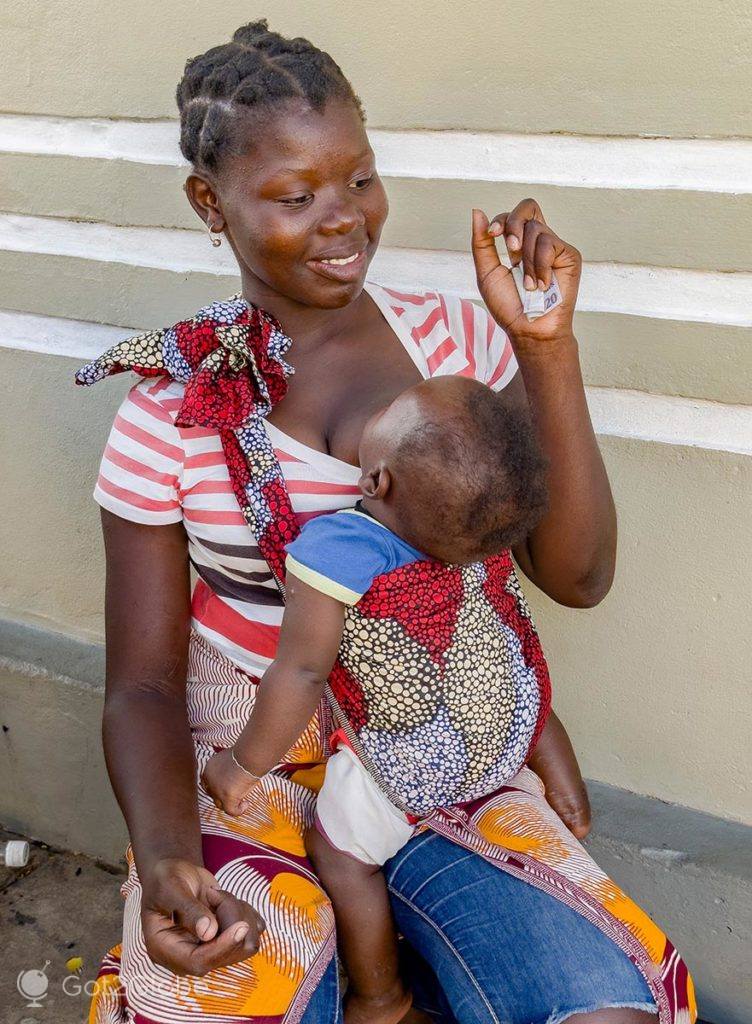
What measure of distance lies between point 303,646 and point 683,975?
791mm

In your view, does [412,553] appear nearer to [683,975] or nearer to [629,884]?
[683,975]

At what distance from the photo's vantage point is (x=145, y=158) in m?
2.40

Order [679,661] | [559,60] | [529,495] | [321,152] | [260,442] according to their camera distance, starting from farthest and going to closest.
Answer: [679,661], [559,60], [260,442], [321,152], [529,495]

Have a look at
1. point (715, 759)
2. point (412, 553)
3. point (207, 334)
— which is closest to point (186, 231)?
point (207, 334)

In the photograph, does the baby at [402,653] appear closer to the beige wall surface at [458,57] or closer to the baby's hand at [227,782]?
the baby's hand at [227,782]

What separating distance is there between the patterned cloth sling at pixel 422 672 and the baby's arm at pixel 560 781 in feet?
0.43

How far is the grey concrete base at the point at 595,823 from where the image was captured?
85.9 inches

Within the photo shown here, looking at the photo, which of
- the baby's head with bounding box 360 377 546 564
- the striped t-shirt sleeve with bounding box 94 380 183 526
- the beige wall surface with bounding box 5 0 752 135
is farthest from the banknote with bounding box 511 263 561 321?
the striped t-shirt sleeve with bounding box 94 380 183 526

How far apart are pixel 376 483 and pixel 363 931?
0.76 meters

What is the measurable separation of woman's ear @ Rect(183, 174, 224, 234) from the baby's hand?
2.82 ft

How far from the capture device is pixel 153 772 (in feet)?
5.90

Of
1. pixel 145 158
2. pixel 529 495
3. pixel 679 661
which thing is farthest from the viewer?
pixel 145 158

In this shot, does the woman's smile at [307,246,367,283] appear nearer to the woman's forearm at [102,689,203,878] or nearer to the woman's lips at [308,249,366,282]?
the woman's lips at [308,249,366,282]
